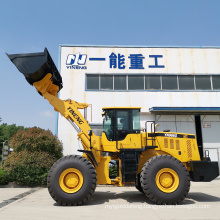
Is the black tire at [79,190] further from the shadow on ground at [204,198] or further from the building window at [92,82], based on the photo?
the building window at [92,82]

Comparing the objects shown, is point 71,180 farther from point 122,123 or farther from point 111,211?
point 122,123

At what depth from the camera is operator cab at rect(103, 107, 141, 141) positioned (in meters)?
8.11

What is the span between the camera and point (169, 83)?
59.7 ft

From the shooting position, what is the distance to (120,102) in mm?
17438

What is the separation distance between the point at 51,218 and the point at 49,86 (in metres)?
4.73

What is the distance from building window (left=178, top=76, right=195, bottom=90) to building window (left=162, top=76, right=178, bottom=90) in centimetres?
43

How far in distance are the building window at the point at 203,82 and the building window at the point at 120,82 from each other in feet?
19.8

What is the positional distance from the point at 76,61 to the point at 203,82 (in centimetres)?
1065

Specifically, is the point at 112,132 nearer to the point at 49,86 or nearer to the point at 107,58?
the point at 49,86

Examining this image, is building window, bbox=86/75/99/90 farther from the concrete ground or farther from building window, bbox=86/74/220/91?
the concrete ground

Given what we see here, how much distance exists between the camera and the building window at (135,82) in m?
17.9

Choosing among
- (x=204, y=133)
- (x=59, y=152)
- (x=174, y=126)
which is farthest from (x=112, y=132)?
(x=204, y=133)

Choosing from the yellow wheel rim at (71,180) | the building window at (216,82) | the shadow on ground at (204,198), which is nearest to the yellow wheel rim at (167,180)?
the shadow on ground at (204,198)

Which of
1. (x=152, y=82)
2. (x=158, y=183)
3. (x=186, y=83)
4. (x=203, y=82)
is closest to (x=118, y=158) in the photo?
(x=158, y=183)
